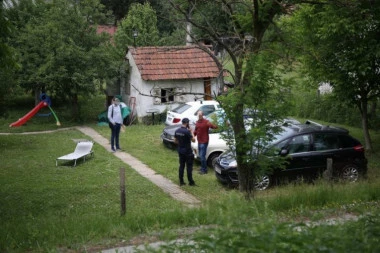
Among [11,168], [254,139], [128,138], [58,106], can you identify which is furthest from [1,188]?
[58,106]

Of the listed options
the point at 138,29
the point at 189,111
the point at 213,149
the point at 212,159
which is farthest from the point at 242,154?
the point at 138,29

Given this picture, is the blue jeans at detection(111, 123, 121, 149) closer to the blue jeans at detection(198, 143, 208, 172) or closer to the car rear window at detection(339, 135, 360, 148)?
the blue jeans at detection(198, 143, 208, 172)

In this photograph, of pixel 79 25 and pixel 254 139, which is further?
pixel 79 25

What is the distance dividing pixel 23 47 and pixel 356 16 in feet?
52.8

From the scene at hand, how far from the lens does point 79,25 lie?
25.5 m

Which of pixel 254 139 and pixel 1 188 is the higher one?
pixel 254 139

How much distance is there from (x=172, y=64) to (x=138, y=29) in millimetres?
4933

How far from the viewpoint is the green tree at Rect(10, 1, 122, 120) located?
78.6 ft

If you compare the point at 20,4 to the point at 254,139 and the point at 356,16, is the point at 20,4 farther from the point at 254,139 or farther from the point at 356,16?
the point at 254,139

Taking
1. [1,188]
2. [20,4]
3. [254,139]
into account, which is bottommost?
[1,188]

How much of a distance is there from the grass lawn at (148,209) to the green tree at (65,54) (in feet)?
17.4

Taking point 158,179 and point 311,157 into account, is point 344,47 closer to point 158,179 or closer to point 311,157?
point 311,157

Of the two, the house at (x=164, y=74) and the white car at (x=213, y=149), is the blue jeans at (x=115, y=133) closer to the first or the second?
the white car at (x=213, y=149)

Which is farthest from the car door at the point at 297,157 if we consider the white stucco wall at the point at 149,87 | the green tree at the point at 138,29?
the green tree at the point at 138,29
